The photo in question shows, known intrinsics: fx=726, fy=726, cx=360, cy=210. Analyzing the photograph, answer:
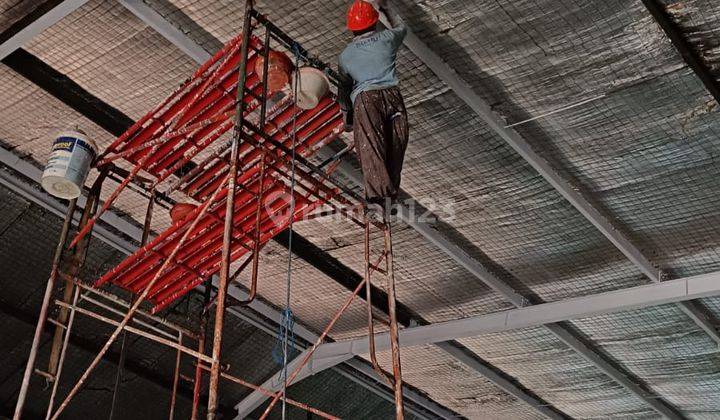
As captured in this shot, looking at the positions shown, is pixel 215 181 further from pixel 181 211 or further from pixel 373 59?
pixel 373 59

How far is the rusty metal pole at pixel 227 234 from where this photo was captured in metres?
4.11

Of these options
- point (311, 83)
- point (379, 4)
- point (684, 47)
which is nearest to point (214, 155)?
point (311, 83)

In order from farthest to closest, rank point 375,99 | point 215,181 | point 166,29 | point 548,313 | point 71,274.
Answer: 1. point 548,313
2. point 215,181
3. point 71,274
4. point 166,29
5. point 375,99

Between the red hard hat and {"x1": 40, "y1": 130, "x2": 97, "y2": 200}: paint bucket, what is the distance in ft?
8.21

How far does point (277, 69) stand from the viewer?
541 centimetres

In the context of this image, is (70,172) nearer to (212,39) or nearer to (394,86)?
(212,39)

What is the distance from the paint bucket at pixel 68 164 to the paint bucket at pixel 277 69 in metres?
1.76

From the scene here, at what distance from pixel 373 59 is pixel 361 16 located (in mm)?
324

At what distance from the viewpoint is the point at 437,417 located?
13.0 m

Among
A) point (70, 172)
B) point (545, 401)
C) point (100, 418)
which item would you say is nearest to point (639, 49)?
point (70, 172)

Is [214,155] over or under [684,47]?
under

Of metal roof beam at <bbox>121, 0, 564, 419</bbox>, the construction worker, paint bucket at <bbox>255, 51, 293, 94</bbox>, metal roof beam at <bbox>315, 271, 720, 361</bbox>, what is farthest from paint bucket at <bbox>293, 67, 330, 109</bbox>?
metal roof beam at <bbox>315, 271, 720, 361</bbox>

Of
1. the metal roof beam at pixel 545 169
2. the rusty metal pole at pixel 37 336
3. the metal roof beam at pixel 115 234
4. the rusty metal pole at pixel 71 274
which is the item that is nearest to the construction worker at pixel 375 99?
the metal roof beam at pixel 545 169

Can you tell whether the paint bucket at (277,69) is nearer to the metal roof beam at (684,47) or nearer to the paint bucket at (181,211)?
the paint bucket at (181,211)
